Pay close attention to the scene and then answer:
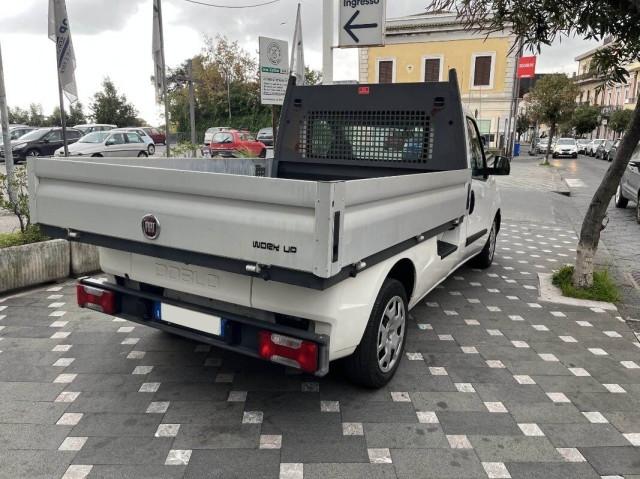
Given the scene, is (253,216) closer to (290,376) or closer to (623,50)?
(290,376)

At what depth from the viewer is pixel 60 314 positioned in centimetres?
470

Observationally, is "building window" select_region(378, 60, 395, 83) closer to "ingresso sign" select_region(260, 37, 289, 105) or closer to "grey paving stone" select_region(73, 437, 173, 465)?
"ingresso sign" select_region(260, 37, 289, 105)

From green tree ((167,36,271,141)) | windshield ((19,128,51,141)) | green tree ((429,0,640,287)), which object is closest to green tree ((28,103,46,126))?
green tree ((167,36,271,141))

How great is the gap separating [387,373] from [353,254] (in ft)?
4.27

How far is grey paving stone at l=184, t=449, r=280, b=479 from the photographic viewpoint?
2561 mm

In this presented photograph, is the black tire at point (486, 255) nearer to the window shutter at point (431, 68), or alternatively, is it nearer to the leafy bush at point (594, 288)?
the leafy bush at point (594, 288)

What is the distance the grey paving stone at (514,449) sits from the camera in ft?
9.04

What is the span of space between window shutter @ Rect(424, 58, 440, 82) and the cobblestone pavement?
38.4 metres

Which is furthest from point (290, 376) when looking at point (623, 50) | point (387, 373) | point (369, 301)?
point (623, 50)

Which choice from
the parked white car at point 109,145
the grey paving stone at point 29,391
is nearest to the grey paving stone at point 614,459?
the grey paving stone at point 29,391

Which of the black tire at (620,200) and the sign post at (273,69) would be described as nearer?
the sign post at (273,69)

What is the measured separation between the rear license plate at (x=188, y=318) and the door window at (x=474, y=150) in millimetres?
2849

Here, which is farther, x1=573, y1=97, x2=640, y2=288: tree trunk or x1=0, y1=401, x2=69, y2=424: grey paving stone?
x1=573, y1=97, x2=640, y2=288: tree trunk

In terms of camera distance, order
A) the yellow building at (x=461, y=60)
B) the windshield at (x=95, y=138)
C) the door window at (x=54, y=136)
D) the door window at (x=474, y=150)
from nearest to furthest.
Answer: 1. the door window at (x=474, y=150)
2. the windshield at (x=95, y=138)
3. the door window at (x=54, y=136)
4. the yellow building at (x=461, y=60)
